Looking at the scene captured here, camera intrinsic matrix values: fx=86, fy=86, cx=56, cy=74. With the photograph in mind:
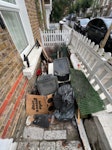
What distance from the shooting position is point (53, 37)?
486cm

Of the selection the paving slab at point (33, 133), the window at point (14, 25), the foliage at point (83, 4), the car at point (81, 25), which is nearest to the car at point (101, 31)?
the car at point (81, 25)

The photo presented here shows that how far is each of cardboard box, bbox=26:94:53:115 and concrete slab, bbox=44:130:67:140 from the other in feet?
1.48

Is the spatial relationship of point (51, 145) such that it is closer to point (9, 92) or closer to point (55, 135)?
point (55, 135)

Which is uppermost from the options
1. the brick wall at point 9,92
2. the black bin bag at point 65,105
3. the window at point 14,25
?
the window at point 14,25

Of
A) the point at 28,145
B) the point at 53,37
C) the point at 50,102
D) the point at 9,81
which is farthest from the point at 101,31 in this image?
the point at 28,145

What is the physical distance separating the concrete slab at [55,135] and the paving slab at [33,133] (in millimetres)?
83

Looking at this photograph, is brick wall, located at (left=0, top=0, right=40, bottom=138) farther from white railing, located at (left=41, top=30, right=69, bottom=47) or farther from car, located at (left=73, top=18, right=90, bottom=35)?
car, located at (left=73, top=18, right=90, bottom=35)

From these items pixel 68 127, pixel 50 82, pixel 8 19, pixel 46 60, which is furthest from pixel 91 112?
pixel 46 60

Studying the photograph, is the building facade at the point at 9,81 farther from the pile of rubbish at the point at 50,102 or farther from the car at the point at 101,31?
the car at the point at 101,31

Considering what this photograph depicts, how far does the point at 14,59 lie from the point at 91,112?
1.60 metres

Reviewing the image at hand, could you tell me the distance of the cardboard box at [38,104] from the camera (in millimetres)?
1759

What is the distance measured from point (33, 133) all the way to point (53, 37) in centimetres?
463

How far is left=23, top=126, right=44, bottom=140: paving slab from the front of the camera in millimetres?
1386

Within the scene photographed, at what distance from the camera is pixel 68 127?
1.50 metres
